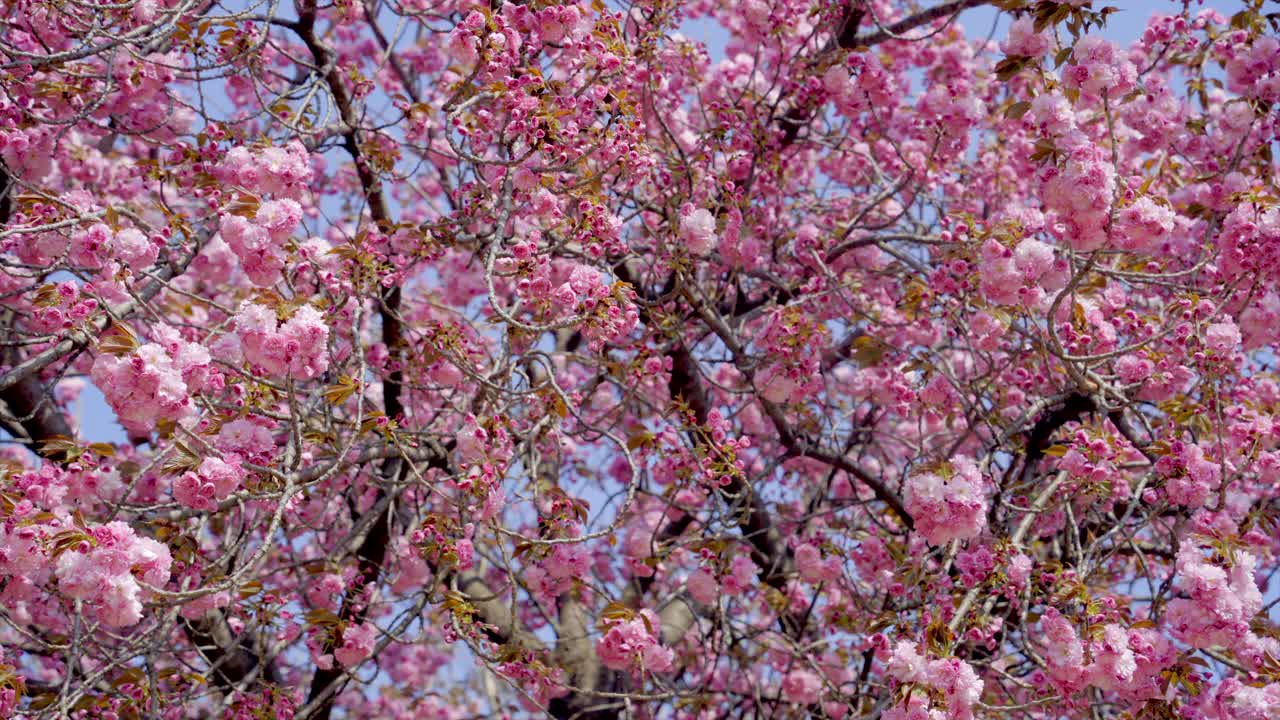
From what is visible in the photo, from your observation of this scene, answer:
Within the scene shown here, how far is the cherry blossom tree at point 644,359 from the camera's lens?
117 inches

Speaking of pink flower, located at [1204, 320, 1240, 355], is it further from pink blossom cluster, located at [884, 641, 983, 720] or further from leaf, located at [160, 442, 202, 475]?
leaf, located at [160, 442, 202, 475]

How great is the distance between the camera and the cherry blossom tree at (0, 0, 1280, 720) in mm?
2980

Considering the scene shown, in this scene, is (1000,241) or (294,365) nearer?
(294,365)

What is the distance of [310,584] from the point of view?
14.6 ft

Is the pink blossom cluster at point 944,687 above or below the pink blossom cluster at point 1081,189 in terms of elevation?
below

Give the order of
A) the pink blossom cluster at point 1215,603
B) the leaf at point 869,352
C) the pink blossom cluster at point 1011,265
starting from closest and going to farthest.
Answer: the pink blossom cluster at point 1215,603
the pink blossom cluster at point 1011,265
the leaf at point 869,352

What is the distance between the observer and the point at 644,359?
12.6 feet

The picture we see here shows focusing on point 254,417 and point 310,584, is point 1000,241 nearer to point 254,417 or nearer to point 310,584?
point 254,417

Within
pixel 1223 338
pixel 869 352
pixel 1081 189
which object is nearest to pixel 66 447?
pixel 869 352

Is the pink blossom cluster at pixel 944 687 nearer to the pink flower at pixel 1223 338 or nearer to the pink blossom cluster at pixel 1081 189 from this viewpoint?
the pink blossom cluster at pixel 1081 189

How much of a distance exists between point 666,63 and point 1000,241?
77.2 inches

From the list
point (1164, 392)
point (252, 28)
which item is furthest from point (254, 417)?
point (1164, 392)

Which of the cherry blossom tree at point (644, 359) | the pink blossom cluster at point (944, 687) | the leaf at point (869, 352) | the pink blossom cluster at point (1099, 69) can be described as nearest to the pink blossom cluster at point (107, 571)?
the cherry blossom tree at point (644, 359)

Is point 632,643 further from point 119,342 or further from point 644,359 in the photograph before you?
point 119,342
